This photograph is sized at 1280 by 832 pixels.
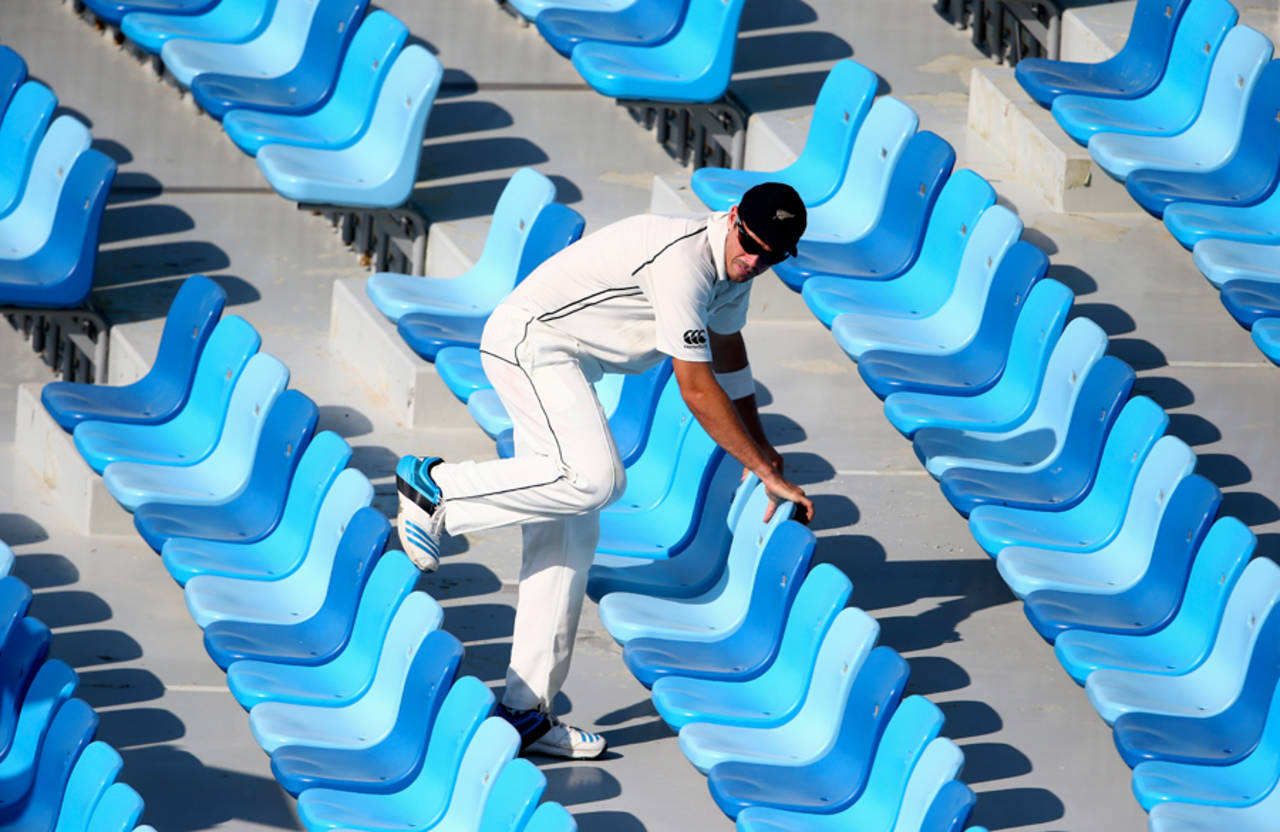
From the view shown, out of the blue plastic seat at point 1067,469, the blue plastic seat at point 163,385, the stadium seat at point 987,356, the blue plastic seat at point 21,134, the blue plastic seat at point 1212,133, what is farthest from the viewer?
the blue plastic seat at point 21,134

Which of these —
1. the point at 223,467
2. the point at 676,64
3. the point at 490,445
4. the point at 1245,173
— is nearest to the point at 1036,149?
the point at 1245,173

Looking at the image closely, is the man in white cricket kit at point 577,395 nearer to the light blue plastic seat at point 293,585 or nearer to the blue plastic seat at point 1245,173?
the light blue plastic seat at point 293,585

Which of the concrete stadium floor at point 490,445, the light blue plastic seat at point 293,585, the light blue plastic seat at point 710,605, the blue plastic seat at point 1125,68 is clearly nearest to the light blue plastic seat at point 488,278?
the concrete stadium floor at point 490,445

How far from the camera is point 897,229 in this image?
575 centimetres

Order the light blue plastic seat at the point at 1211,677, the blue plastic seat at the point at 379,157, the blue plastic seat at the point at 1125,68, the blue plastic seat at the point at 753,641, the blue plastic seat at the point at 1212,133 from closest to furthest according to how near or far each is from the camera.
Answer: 1. the light blue plastic seat at the point at 1211,677
2. the blue plastic seat at the point at 753,641
3. the blue plastic seat at the point at 1212,133
4. the blue plastic seat at the point at 1125,68
5. the blue plastic seat at the point at 379,157

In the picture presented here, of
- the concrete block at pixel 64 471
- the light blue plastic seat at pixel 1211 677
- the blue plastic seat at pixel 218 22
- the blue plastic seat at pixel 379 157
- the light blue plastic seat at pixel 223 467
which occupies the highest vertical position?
the blue plastic seat at pixel 218 22

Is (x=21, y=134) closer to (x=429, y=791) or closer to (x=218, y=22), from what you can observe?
(x=218, y=22)

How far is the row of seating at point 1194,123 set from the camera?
5.45 meters

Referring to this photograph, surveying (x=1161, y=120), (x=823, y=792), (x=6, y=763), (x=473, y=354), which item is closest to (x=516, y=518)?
(x=823, y=792)

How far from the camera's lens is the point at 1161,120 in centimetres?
597

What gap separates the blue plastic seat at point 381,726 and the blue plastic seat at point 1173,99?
258 centimetres

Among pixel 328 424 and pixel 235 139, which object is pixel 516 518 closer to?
pixel 328 424

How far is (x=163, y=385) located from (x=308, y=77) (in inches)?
54.5

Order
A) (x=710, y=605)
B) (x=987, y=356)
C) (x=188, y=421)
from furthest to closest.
Result: (x=188, y=421)
(x=987, y=356)
(x=710, y=605)
